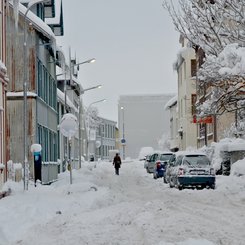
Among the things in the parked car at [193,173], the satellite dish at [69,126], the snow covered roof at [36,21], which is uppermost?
the snow covered roof at [36,21]

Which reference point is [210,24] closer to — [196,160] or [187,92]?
[196,160]

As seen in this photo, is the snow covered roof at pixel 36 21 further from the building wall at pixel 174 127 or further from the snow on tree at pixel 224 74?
the building wall at pixel 174 127

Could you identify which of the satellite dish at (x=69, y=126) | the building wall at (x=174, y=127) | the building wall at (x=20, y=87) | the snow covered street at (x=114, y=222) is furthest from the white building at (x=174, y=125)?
the snow covered street at (x=114, y=222)

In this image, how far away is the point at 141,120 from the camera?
103 meters

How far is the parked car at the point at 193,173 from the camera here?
1060 inches

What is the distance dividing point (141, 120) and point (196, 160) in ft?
244

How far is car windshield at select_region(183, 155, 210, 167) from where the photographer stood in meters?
27.7

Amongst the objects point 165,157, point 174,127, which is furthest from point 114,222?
A: point 174,127

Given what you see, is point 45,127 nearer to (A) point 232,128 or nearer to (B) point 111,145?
(A) point 232,128

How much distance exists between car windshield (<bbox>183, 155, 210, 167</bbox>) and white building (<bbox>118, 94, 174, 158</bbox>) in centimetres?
7201

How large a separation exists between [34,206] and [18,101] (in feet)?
40.4

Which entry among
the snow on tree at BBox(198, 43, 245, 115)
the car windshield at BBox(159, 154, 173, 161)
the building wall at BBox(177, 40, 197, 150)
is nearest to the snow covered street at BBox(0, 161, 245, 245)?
the snow on tree at BBox(198, 43, 245, 115)

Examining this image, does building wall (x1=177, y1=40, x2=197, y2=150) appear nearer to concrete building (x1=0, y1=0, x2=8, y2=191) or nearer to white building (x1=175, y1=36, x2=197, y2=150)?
white building (x1=175, y1=36, x2=197, y2=150)

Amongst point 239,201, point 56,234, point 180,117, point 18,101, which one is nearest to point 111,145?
point 180,117
